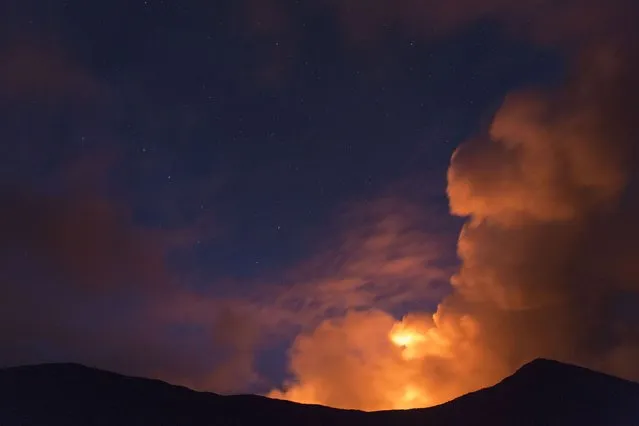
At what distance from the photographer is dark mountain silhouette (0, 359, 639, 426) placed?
77356 mm

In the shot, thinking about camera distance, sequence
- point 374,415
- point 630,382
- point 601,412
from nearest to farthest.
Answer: point 374,415 < point 601,412 < point 630,382

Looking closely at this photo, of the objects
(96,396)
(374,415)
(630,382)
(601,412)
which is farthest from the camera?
(630,382)

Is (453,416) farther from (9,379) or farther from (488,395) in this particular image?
(9,379)

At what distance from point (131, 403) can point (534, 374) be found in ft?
259

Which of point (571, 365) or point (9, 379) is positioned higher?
point (571, 365)

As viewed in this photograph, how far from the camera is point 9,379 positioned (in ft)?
260

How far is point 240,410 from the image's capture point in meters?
92.1

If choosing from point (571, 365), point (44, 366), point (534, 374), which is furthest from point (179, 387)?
point (571, 365)

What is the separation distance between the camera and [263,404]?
96.5m

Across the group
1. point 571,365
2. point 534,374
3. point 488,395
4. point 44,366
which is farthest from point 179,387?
point 571,365

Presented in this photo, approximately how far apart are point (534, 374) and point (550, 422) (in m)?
20.6

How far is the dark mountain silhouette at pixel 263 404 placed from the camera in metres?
Answer: 77.4

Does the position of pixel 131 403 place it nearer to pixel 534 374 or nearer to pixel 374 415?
pixel 374 415

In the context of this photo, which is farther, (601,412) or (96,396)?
(601,412)
